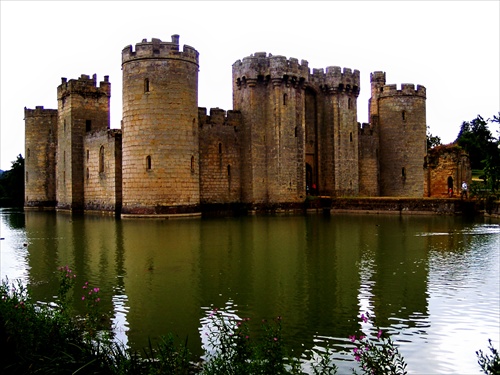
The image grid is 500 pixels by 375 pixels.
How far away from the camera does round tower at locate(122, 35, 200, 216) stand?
26109 millimetres

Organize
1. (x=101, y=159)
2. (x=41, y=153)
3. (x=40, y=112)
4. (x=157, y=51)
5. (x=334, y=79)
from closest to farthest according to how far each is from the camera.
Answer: (x=157, y=51)
(x=101, y=159)
(x=334, y=79)
(x=40, y=112)
(x=41, y=153)

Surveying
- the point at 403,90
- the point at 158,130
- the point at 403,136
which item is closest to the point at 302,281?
the point at 158,130

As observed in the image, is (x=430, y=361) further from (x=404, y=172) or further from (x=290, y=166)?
(x=404, y=172)

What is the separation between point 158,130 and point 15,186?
3252cm

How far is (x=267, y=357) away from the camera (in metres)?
4.71

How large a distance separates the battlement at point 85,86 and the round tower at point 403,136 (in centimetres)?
1741

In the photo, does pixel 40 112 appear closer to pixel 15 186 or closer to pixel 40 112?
pixel 40 112

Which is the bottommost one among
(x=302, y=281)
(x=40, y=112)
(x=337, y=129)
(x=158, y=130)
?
(x=302, y=281)

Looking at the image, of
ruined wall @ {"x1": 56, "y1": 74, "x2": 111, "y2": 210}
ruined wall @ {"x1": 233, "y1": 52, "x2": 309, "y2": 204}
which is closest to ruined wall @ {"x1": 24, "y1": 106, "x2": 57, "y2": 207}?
ruined wall @ {"x1": 56, "y1": 74, "x2": 111, "y2": 210}

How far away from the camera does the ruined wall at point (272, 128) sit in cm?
3041

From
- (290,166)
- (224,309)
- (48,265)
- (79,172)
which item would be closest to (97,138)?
(79,172)

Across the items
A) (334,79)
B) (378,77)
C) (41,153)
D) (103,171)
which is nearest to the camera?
(103,171)

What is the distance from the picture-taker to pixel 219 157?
30.9m

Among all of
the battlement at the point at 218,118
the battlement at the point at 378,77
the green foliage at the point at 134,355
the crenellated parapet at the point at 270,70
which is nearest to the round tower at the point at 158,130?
the battlement at the point at 218,118
